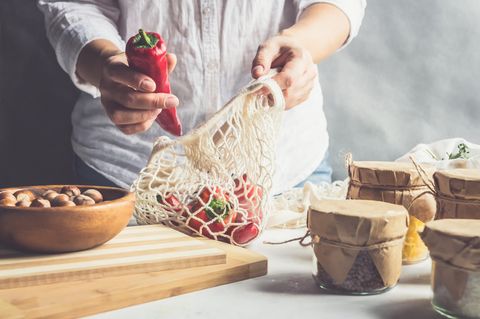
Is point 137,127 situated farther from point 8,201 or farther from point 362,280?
point 362,280

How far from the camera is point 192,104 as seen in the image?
4.65ft

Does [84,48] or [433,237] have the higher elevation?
[84,48]

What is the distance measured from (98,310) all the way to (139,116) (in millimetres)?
475

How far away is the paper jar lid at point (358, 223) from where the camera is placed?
0.70 meters

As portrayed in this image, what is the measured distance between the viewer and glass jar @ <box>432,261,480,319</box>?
25.0 inches

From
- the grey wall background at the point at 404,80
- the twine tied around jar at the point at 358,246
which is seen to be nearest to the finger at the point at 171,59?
the twine tied around jar at the point at 358,246

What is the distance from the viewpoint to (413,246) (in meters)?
0.87

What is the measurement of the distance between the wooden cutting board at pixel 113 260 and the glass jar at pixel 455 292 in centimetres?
29

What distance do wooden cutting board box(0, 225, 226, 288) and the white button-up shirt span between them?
536 mm

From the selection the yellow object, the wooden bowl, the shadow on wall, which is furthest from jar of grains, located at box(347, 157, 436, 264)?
the shadow on wall

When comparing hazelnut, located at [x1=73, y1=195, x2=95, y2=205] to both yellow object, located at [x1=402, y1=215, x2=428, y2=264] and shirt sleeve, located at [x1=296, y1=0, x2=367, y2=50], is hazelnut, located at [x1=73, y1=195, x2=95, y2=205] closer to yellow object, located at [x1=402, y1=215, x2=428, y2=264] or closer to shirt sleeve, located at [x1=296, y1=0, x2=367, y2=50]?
yellow object, located at [x1=402, y1=215, x2=428, y2=264]

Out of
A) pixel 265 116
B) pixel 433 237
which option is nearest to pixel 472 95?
pixel 265 116

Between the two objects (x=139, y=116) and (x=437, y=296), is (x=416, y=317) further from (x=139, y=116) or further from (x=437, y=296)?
(x=139, y=116)

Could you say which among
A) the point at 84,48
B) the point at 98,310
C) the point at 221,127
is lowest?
the point at 98,310
